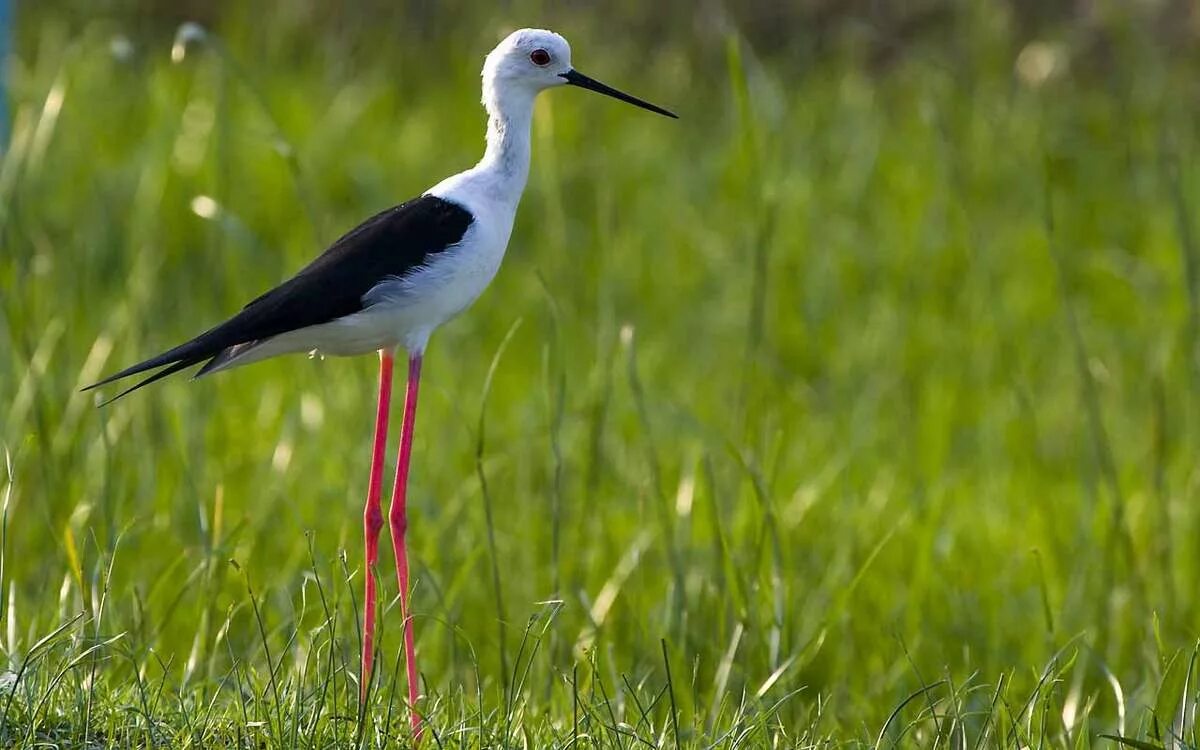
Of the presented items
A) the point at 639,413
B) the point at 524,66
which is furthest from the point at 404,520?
the point at 639,413

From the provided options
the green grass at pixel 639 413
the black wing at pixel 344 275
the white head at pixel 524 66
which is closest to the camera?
the black wing at pixel 344 275

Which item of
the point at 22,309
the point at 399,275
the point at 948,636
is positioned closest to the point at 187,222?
the point at 22,309

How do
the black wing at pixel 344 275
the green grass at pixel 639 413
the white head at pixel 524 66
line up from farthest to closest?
the green grass at pixel 639 413 < the white head at pixel 524 66 < the black wing at pixel 344 275

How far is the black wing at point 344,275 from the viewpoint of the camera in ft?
9.84

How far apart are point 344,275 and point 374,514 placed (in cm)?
64

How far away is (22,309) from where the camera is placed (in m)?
4.13

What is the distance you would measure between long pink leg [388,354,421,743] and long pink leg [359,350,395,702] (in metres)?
0.04

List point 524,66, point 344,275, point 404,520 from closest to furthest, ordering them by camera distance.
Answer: point 344,275 < point 524,66 < point 404,520

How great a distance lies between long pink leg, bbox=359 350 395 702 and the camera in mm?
3199

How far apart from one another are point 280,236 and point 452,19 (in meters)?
3.13

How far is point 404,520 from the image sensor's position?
3.45 m

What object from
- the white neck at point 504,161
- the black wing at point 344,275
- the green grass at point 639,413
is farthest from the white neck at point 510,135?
the green grass at point 639,413

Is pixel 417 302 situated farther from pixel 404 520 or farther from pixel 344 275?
pixel 404 520

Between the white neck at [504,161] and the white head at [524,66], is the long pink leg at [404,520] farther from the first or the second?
the white head at [524,66]
